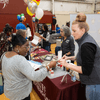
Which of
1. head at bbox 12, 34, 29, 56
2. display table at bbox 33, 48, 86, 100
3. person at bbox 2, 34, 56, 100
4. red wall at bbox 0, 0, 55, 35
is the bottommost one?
display table at bbox 33, 48, 86, 100

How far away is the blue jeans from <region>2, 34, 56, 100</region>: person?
595 millimetres

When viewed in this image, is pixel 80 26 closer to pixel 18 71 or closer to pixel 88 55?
pixel 88 55

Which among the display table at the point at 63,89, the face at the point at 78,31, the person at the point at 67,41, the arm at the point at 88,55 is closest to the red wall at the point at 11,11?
the person at the point at 67,41

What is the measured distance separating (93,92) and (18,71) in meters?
0.94

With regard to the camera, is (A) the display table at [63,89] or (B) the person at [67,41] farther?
(B) the person at [67,41]

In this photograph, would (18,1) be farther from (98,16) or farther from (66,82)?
(66,82)

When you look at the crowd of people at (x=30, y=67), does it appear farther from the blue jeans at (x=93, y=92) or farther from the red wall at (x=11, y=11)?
the red wall at (x=11, y=11)

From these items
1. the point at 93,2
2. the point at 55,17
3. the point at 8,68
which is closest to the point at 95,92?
the point at 8,68

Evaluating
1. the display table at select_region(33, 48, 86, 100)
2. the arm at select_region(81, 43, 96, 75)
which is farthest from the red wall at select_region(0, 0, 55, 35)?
the arm at select_region(81, 43, 96, 75)

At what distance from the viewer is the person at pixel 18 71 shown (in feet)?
3.35

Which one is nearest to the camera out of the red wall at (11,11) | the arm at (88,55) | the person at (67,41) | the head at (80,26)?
the arm at (88,55)

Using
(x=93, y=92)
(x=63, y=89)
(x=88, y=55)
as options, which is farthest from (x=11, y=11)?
(x=93, y=92)

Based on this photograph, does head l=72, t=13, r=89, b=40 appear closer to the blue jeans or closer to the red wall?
the blue jeans

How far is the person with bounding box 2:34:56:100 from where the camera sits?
1.02m
